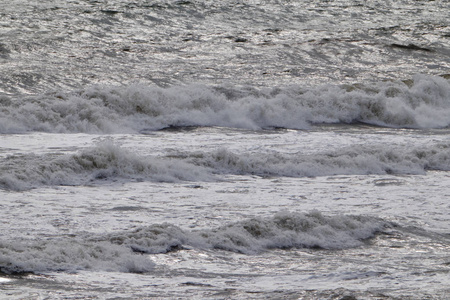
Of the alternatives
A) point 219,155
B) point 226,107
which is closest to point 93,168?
point 219,155

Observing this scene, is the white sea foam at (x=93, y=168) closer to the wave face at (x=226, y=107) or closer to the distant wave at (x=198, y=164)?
the distant wave at (x=198, y=164)

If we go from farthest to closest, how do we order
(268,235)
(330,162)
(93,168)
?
1. (330,162)
2. (93,168)
3. (268,235)

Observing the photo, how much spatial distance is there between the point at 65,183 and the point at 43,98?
5.04 meters

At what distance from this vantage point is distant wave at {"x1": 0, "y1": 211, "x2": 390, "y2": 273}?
17.3 ft

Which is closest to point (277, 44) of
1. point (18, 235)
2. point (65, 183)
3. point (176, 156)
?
point (176, 156)

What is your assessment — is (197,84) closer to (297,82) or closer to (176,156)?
(297,82)

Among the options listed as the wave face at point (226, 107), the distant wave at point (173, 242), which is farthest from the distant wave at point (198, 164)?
the wave face at point (226, 107)

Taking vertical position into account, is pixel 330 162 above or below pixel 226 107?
above

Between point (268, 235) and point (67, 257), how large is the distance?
5.92 ft

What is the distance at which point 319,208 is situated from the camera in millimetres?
7441

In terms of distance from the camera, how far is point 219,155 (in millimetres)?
9555

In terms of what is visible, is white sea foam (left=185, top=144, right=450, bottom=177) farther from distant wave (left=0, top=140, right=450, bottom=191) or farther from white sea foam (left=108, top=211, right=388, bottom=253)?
white sea foam (left=108, top=211, right=388, bottom=253)

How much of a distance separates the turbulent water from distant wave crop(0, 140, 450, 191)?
0.03 m

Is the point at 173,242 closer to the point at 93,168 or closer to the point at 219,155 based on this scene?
the point at 93,168
